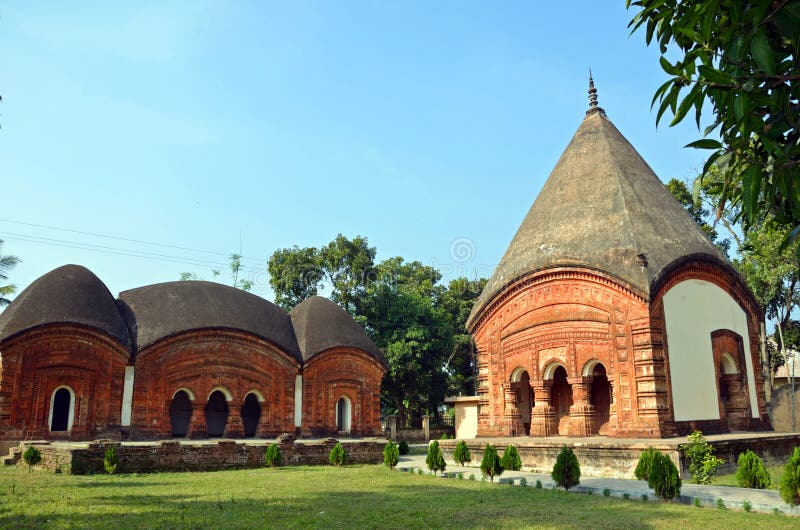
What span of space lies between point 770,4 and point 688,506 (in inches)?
279

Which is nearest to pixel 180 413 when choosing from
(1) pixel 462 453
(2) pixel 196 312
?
(2) pixel 196 312

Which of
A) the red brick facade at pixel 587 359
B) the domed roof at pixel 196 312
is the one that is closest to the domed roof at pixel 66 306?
the domed roof at pixel 196 312

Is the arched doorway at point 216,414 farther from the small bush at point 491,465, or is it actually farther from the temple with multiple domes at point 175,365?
the small bush at point 491,465

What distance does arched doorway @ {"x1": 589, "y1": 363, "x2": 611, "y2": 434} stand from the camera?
15.1m

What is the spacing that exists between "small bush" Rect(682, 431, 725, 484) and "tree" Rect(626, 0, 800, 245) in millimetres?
8249

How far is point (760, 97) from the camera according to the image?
329 cm

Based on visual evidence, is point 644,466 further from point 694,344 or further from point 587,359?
point 694,344

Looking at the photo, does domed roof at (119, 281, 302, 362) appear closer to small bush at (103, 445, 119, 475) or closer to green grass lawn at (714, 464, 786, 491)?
small bush at (103, 445, 119, 475)

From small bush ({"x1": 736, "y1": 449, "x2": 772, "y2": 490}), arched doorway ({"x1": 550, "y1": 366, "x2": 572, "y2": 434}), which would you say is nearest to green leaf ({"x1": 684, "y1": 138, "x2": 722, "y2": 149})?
small bush ({"x1": 736, "y1": 449, "x2": 772, "y2": 490})

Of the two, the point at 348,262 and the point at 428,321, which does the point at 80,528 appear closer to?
the point at 428,321

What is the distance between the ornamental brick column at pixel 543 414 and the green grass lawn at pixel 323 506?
399 centimetres

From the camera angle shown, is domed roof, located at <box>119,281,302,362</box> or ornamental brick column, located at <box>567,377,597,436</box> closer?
ornamental brick column, located at <box>567,377,597,436</box>

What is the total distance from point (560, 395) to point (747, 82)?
13958 millimetres

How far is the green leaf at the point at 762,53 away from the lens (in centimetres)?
311
